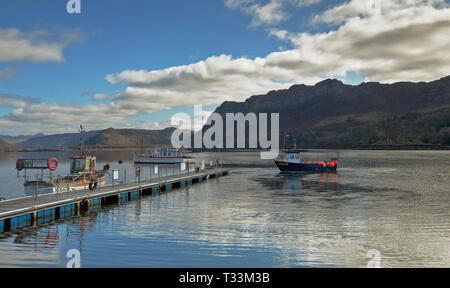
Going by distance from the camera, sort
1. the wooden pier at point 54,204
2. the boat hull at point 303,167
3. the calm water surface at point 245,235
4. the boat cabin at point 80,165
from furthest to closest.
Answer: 1. the boat hull at point 303,167
2. the boat cabin at point 80,165
3. the wooden pier at point 54,204
4. the calm water surface at point 245,235

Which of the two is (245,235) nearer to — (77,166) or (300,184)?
(77,166)

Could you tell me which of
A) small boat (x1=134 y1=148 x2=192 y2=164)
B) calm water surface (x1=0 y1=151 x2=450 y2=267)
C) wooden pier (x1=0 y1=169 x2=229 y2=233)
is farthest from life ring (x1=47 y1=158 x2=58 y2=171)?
small boat (x1=134 y1=148 x2=192 y2=164)

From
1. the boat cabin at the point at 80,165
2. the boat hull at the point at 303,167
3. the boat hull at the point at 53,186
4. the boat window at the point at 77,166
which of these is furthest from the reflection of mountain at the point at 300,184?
the boat hull at the point at 53,186

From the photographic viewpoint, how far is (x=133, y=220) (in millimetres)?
28359

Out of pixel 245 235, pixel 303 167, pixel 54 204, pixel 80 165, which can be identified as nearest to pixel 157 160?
pixel 303 167

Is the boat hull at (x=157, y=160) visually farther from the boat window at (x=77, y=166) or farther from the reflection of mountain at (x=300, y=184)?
the boat window at (x=77, y=166)

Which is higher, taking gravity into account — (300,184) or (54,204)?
(54,204)

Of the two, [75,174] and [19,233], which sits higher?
[75,174]

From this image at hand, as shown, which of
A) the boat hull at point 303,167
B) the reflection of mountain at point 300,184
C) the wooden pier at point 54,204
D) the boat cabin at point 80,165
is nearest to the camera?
the wooden pier at point 54,204
